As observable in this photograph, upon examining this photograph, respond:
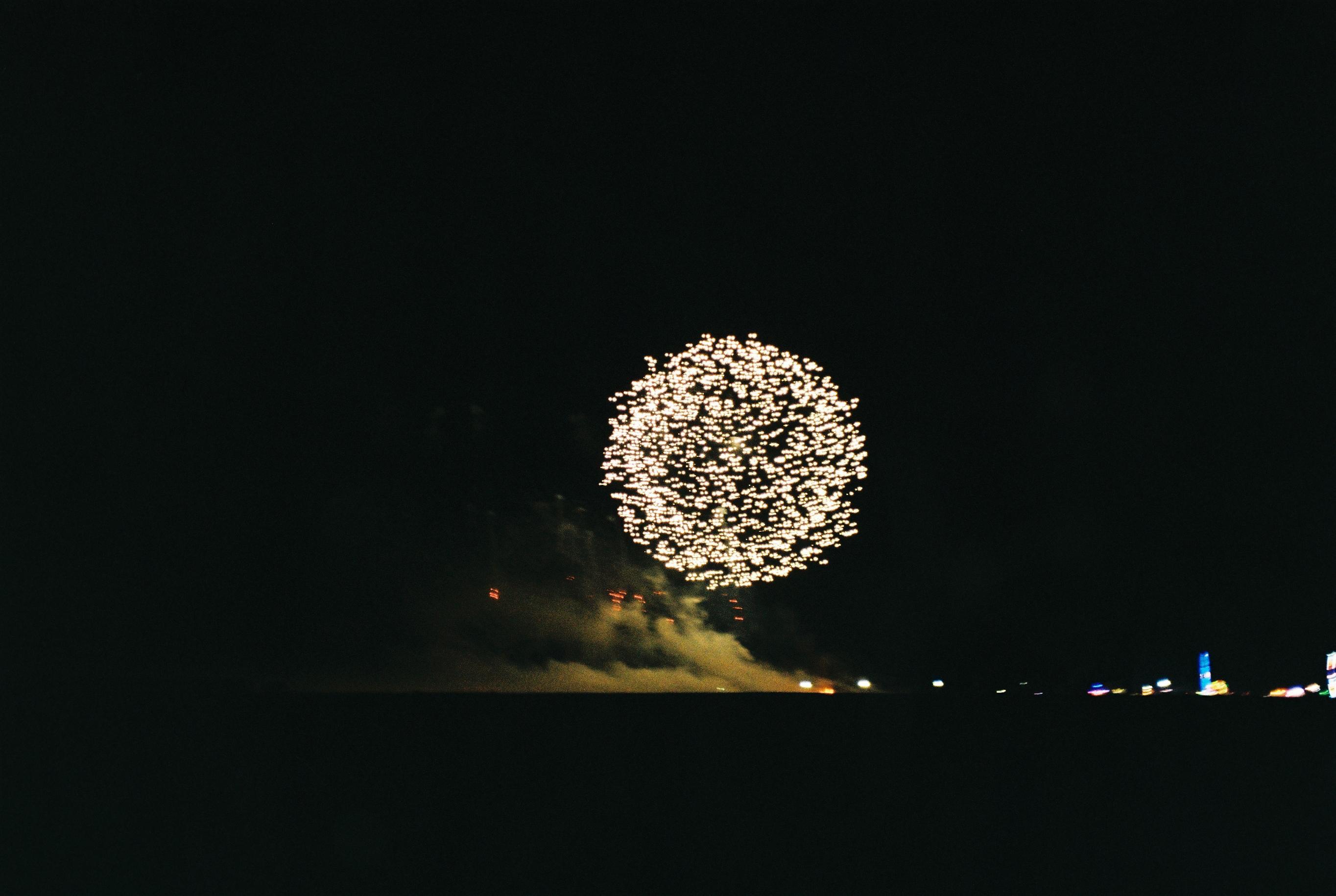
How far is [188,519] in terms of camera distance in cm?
995

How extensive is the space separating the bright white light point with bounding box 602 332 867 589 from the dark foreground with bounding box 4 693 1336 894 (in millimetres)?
→ 6155

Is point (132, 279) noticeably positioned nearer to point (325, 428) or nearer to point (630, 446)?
point (325, 428)

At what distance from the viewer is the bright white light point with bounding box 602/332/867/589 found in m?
9.93

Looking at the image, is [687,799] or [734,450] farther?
[734,450]

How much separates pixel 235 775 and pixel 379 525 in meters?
7.70

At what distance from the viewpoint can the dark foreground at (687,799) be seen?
388 cm

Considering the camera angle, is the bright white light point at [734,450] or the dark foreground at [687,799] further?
→ the bright white light point at [734,450]

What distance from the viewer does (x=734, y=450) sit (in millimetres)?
10031

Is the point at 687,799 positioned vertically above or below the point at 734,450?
below

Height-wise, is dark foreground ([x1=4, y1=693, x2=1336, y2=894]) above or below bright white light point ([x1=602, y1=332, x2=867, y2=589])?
below

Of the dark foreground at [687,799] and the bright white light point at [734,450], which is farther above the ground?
the bright white light point at [734,450]

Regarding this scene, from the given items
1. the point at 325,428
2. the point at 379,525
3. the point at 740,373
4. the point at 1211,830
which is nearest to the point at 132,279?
the point at 325,428

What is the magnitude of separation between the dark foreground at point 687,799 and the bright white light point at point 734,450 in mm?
6155

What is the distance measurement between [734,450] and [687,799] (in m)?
6.31
